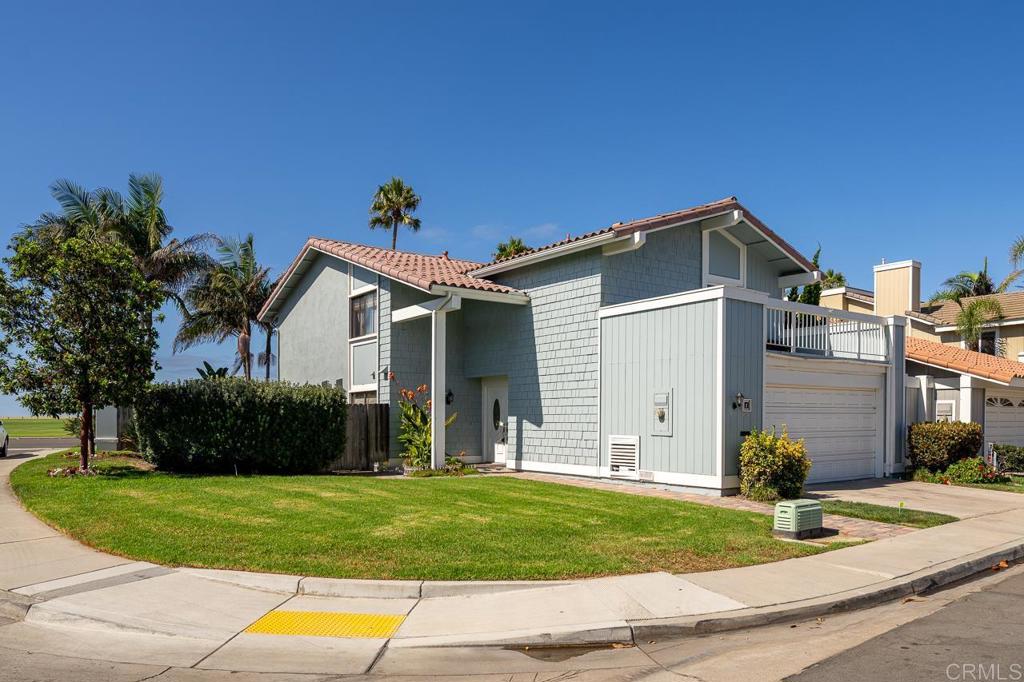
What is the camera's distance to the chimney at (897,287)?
82.0ft

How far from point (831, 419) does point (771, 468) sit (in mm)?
4163

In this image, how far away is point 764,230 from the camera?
17109mm

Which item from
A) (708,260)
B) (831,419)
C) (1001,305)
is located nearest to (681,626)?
(831,419)

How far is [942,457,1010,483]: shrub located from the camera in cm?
1580

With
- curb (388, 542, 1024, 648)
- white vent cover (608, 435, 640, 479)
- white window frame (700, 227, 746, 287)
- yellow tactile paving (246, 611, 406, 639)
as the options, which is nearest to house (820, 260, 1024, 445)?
white window frame (700, 227, 746, 287)

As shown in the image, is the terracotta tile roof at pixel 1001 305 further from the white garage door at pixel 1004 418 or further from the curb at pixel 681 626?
the curb at pixel 681 626

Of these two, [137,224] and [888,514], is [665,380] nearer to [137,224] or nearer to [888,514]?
[888,514]

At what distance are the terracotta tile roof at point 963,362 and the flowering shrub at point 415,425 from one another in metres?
12.5

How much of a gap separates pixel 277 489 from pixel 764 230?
12.3 meters

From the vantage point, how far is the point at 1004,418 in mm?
19562

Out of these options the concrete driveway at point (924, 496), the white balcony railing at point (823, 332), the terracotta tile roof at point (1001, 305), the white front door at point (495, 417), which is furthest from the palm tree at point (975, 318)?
the white front door at point (495, 417)

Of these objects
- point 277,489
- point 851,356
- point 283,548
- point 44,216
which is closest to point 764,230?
point 851,356

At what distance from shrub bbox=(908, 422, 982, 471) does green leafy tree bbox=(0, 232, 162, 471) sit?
1726 cm

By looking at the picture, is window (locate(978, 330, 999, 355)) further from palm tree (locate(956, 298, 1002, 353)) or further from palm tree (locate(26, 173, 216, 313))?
palm tree (locate(26, 173, 216, 313))
